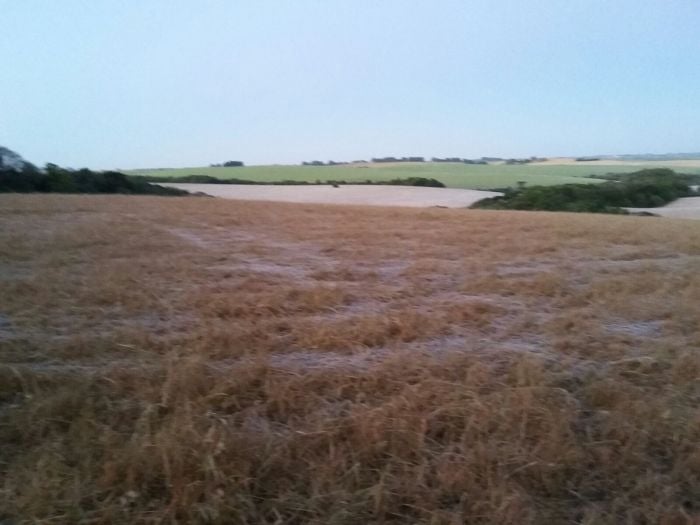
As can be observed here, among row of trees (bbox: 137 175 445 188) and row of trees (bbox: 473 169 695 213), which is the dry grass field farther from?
row of trees (bbox: 137 175 445 188)

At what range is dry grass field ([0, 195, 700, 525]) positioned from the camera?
2430mm

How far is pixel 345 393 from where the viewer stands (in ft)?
10.8

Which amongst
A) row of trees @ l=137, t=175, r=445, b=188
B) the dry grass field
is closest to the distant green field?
row of trees @ l=137, t=175, r=445, b=188

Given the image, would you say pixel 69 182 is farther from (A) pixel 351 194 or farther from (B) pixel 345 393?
(B) pixel 345 393

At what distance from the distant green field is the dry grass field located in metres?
15.4

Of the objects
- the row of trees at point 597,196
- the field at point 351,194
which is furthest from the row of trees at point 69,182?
the row of trees at point 597,196

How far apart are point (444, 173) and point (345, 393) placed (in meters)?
22.1

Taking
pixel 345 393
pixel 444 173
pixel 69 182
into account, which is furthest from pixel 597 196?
pixel 345 393

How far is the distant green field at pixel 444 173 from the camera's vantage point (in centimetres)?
2153

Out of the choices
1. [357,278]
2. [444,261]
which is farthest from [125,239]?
[444,261]

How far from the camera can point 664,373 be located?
11.8 ft

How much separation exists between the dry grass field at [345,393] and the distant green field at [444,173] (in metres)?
15.4

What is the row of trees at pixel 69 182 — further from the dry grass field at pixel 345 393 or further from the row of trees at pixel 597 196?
the dry grass field at pixel 345 393

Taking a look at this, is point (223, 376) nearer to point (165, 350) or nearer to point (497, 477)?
point (165, 350)
